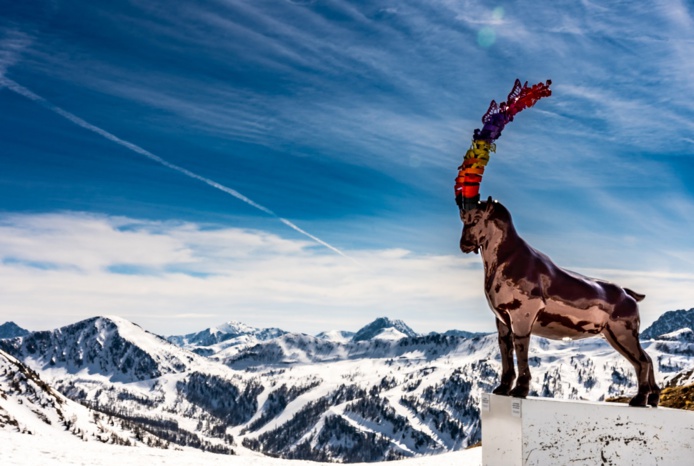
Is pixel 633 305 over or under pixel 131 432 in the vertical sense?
over

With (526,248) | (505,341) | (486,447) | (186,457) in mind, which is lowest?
(186,457)

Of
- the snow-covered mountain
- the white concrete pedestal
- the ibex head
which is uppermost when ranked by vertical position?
the ibex head

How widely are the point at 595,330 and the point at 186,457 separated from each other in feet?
33.7

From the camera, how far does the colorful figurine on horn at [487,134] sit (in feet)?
38.0

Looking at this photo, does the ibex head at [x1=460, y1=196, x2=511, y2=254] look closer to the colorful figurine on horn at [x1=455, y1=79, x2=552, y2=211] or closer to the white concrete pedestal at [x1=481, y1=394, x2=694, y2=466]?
the colorful figurine on horn at [x1=455, y1=79, x2=552, y2=211]

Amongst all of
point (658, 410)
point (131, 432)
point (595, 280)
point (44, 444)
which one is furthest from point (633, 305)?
point (131, 432)

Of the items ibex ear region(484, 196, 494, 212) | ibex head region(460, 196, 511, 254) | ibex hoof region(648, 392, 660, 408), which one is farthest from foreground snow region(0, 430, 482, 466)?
ibex ear region(484, 196, 494, 212)

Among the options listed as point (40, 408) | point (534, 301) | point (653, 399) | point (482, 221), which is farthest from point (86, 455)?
point (40, 408)

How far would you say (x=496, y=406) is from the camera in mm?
11344

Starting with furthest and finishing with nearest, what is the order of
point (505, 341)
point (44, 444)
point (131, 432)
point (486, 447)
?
point (131, 432) < point (44, 444) < point (505, 341) < point (486, 447)

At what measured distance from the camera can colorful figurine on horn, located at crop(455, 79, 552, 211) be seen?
11.6m

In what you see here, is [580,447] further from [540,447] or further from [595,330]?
[595,330]

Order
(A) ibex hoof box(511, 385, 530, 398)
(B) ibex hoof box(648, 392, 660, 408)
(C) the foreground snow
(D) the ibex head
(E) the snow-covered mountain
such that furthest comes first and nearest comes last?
(E) the snow-covered mountain
(C) the foreground snow
(B) ibex hoof box(648, 392, 660, 408)
(D) the ibex head
(A) ibex hoof box(511, 385, 530, 398)

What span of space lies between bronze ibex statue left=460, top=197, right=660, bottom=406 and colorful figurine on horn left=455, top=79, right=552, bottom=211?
0.40 m
